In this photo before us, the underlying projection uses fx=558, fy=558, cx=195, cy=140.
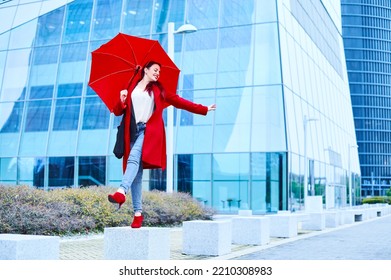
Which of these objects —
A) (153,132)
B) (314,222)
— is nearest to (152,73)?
(153,132)

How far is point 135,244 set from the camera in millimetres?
6621

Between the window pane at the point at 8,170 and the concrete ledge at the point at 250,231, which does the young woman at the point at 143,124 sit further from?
the window pane at the point at 8,170

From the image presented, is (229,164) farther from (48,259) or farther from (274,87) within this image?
(48,259)

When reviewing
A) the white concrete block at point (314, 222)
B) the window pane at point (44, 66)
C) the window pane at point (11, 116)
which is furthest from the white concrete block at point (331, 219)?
the window pane at point (11, 116)

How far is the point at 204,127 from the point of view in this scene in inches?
965

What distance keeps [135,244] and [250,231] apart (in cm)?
494

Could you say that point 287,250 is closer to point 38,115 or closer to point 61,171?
point 61,171

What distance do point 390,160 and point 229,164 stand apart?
89.6m

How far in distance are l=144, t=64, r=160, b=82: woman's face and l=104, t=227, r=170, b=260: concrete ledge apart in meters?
1.79

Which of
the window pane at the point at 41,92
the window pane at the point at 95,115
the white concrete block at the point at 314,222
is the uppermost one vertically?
the window pane at the point at 41,92

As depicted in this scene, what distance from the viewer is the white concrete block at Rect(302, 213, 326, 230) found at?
53.3 feet

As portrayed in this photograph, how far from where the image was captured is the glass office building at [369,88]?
343 ft

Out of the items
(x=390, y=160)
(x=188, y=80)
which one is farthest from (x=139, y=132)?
(x=390, y=160)

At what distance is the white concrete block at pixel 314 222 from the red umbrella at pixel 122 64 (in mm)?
10549
